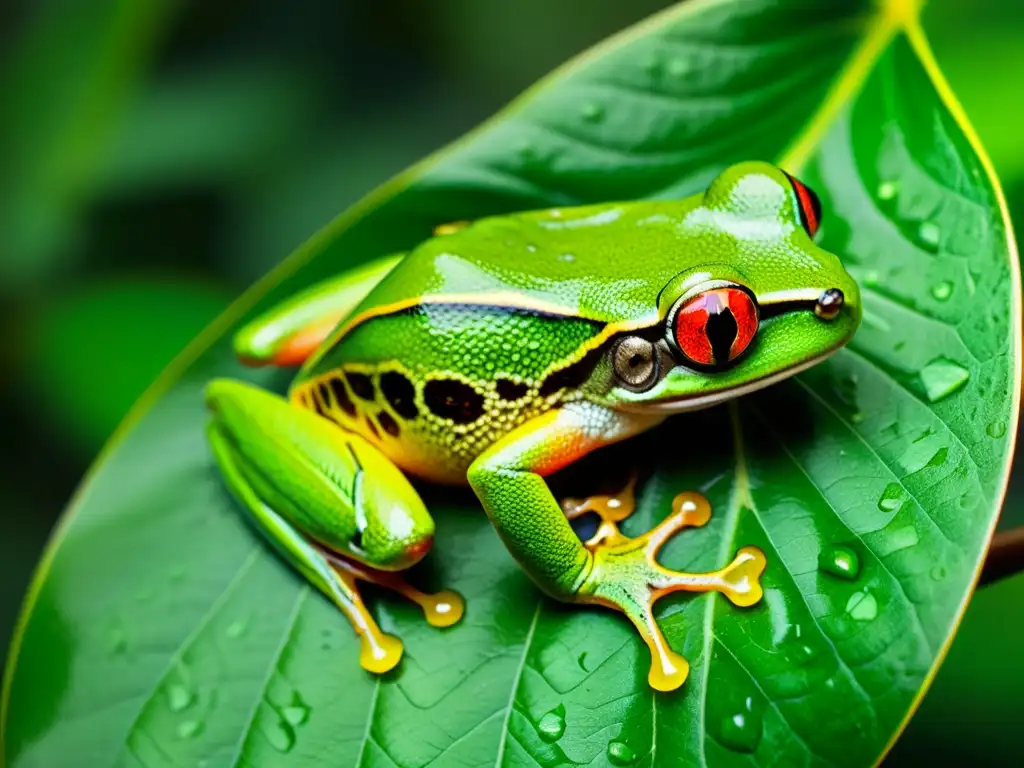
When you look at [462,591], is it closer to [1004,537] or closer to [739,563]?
[739,563]

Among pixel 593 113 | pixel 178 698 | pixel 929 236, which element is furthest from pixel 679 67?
pixel 178 698

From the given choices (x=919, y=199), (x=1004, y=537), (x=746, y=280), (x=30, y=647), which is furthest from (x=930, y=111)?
(x=30, y=647)

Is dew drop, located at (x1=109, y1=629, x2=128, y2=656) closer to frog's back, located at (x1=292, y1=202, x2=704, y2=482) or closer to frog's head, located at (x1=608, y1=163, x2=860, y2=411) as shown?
frog's back, located at (x1=292, y1=202, x2=704, y2=482)

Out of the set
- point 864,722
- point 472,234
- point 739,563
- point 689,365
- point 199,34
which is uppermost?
point 199,34

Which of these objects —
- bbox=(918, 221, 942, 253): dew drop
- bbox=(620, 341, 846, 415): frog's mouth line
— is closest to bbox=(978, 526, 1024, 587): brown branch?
bbox=(620, 341, 846, 415): frog's mouth line

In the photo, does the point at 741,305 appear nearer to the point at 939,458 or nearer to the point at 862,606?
the point at 939,458

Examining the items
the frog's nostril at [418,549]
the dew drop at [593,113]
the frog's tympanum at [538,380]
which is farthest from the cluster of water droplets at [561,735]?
the dew drop at [593,113]

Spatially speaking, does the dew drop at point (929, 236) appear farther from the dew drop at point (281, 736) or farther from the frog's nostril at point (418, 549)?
the dew drop at point (281, 736)
